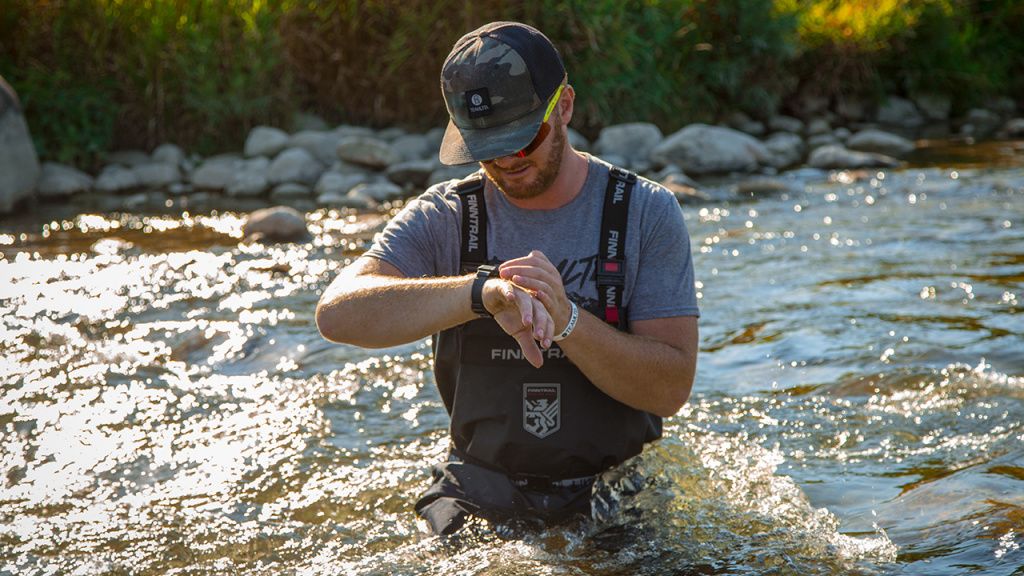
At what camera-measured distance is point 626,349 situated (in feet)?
11.4

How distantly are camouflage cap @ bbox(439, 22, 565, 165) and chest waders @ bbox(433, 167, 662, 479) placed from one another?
0.30 metres

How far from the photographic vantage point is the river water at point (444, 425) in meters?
3.95

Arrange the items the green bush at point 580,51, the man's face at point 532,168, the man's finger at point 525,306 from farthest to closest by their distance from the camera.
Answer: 1. the green bush at point 580,51
2. the man's face at point 532,168
3. the man's finger at point 525,306

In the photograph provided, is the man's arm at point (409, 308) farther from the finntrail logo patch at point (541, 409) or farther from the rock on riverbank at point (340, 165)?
the rock on riverbank at point (340, 165)

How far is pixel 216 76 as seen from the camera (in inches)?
506

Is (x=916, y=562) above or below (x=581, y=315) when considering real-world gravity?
below

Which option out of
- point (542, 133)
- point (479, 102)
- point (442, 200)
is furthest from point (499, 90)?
point (442, 200)

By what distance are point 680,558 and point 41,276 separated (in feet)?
20.3

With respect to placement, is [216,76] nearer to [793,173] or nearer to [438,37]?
[438,37]

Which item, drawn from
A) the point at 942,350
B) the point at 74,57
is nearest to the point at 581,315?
the point at 942,350

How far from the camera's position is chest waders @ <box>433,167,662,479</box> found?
12.0ft

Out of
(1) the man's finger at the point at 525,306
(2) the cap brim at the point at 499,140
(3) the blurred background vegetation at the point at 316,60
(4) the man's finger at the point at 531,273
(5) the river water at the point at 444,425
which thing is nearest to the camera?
(1) the man's finger at the point at 525,306

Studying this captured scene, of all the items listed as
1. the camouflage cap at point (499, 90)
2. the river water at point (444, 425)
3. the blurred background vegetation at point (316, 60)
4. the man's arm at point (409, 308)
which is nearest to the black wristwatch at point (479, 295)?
the man's arm at point (409, 308)

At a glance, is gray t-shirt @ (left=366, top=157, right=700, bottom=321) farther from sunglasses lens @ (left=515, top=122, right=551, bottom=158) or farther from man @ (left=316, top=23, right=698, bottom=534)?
sunglasses lens @ (left=515, top=122, right=551, bottom=158)
